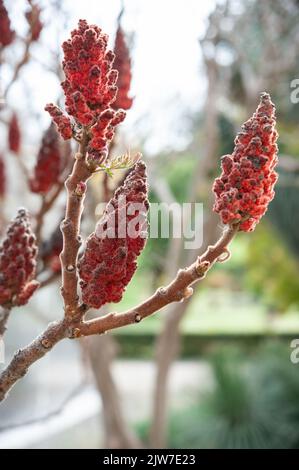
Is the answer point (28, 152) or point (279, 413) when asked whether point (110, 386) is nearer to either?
point (28, 152)

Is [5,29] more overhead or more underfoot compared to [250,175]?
more overhead

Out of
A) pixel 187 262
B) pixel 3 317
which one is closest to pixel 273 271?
pixel 187 262

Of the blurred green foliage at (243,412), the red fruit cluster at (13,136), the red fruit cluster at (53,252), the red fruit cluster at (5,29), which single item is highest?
the blurred green foliage at (243,412)

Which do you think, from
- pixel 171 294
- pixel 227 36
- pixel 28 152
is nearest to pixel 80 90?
pixel 171 294

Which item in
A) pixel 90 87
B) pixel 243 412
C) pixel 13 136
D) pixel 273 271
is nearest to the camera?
pixel 90 87

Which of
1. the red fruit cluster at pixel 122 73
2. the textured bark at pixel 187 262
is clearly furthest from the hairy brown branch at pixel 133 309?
the textured bark at pixel 187 262

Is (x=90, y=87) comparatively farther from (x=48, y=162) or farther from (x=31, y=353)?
(x=48, y=162)

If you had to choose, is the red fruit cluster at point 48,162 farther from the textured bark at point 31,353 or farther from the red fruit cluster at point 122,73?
the textured bark at point 31,353
